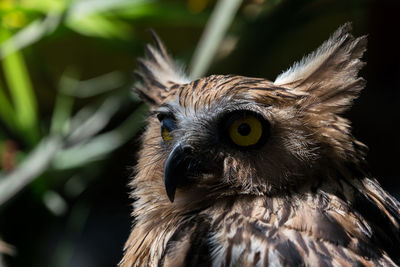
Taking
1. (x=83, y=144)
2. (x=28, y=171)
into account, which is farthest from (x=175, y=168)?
(x=83, y=144)

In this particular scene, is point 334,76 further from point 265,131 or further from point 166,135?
point 166,135

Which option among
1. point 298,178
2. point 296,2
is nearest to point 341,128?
point 298,178

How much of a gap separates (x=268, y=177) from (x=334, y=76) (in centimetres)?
33

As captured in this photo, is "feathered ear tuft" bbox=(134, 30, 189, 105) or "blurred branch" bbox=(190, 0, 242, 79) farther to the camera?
"blurred branch" bbox=(190, 0, 242, 79)

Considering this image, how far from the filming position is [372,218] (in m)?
1.44

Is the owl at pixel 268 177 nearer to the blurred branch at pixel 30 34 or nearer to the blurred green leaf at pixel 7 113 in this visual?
the blurred branch at pixel 30 34

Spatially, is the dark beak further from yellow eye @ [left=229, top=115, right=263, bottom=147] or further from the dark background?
the dark background

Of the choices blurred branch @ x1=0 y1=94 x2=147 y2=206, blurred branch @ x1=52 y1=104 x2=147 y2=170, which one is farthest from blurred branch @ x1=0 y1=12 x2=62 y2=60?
blurred branch @ x1=52 y1=104 x2=147 y2=170

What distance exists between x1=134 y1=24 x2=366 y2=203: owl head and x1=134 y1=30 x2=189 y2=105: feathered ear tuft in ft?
0.92

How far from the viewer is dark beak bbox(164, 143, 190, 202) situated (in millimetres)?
1447

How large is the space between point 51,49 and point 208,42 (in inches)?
115

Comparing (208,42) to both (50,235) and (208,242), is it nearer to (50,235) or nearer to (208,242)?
(208,242)

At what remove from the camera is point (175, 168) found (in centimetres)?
145

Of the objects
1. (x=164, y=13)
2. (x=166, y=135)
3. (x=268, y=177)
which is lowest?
(x=268, y=177)
